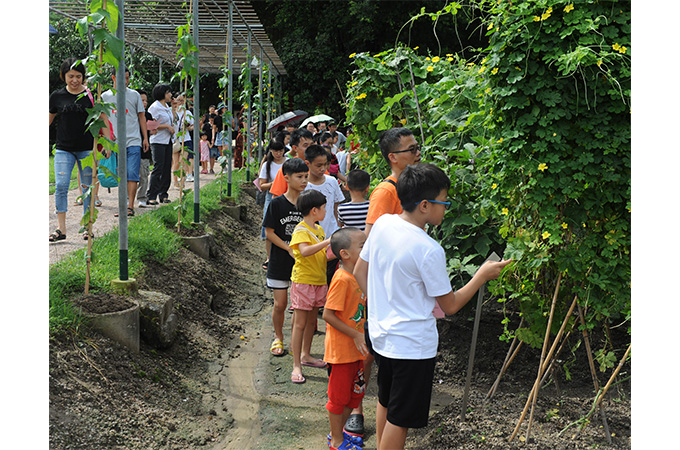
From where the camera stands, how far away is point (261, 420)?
4.15m

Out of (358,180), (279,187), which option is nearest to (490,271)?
(358,180)

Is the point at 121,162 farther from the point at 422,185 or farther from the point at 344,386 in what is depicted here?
the point at 422,185

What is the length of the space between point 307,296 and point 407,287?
85.4 inches

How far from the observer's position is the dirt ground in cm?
338

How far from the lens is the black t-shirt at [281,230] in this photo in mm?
5211

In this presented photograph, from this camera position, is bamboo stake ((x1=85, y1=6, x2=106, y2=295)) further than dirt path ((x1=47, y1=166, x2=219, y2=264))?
No

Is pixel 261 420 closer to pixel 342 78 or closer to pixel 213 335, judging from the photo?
pixel 213 335

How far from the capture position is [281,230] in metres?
5.22

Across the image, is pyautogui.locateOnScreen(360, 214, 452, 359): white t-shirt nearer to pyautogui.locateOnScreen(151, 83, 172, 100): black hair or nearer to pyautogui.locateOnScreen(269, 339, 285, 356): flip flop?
pyautogui.locateOnScreen(269, 339, 285, 356): flip flop

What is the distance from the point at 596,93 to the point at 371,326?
143cm

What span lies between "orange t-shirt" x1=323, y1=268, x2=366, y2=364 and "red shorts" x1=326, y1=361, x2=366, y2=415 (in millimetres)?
56

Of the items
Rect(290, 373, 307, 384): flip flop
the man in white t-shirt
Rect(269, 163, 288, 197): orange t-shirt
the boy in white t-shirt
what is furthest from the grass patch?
the boy in white t-shirt

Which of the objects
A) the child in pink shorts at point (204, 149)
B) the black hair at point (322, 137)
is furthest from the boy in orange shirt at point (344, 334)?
the child in pink shorts at point (204, 149)

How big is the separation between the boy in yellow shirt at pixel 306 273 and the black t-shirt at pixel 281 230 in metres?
0.28
